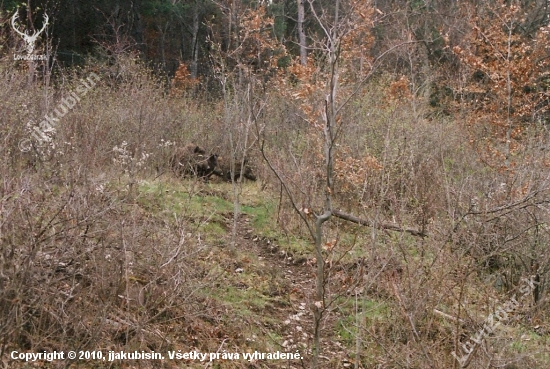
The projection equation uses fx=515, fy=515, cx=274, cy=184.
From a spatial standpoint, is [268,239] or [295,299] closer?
[295,299]

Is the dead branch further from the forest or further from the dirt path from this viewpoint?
the dirt path

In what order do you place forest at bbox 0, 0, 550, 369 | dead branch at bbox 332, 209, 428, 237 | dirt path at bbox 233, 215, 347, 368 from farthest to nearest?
1. dead branch at bbox 332, 209, 428, 237
2. dirt path at bbox 233, 215, 347, 368
3. forest at bbox 0, 0, 550, 369

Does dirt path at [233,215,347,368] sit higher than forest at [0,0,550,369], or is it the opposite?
forest at [0,0,550,369]

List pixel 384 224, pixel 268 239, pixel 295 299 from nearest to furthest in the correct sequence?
pixel 295 299, pixel 384 224, pixel 268 239

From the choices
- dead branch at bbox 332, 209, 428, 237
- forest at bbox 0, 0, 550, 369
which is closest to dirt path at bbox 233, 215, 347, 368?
forest at bbox 0, 0, 550, 369

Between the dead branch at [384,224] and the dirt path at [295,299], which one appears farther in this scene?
the dead branch at [384,224]

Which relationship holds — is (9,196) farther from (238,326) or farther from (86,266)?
(238,326)

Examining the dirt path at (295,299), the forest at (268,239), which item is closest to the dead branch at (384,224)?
the forest at (268,239)

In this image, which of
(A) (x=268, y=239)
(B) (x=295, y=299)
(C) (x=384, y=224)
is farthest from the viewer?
(A) (x=268, y=239)

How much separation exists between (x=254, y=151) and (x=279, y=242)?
3.44m

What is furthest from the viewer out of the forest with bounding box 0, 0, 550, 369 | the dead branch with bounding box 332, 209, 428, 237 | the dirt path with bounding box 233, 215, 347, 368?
the dead branch with bounding box 332, 209, 428, 237

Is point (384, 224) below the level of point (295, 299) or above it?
above

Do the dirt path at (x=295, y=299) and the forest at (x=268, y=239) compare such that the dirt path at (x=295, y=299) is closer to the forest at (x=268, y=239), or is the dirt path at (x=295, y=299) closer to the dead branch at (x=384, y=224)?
the forest at (x=268, y=239)

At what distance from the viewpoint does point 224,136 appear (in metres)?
10.4
